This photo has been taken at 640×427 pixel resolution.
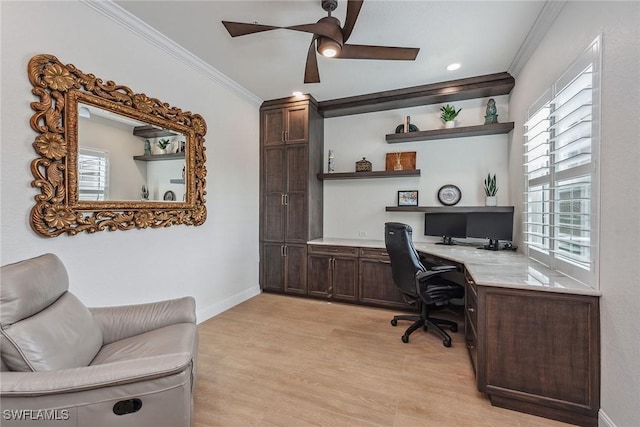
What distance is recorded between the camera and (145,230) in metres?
2.45

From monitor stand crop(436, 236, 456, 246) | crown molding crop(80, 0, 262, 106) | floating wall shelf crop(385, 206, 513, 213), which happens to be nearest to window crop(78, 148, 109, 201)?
crown molding crop(80, 0, 262, 106)

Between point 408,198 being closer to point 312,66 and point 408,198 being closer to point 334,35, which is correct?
point 312,66

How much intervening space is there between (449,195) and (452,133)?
0.80 metres

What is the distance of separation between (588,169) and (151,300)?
3.49 m

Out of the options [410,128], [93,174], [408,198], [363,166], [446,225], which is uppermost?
[410,128]

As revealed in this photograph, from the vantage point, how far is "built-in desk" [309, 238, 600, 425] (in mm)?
1583

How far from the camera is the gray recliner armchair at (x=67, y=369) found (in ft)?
3.43

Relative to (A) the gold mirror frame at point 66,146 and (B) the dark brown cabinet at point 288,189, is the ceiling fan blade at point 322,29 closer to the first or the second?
(A) the gold mirror frame at point 66,146

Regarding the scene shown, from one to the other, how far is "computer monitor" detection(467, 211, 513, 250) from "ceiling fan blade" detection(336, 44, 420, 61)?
1955 mm

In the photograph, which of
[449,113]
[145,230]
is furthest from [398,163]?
[145,230]

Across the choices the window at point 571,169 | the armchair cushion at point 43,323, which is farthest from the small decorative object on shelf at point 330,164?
the armchair cushion at point 43,323

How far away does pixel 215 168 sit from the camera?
3.26 meters

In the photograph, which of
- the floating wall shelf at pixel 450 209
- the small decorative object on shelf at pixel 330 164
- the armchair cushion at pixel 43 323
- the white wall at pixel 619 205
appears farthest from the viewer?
the small decorative object on shelf at pixel 330 164

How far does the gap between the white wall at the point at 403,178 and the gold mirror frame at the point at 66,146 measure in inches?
102
